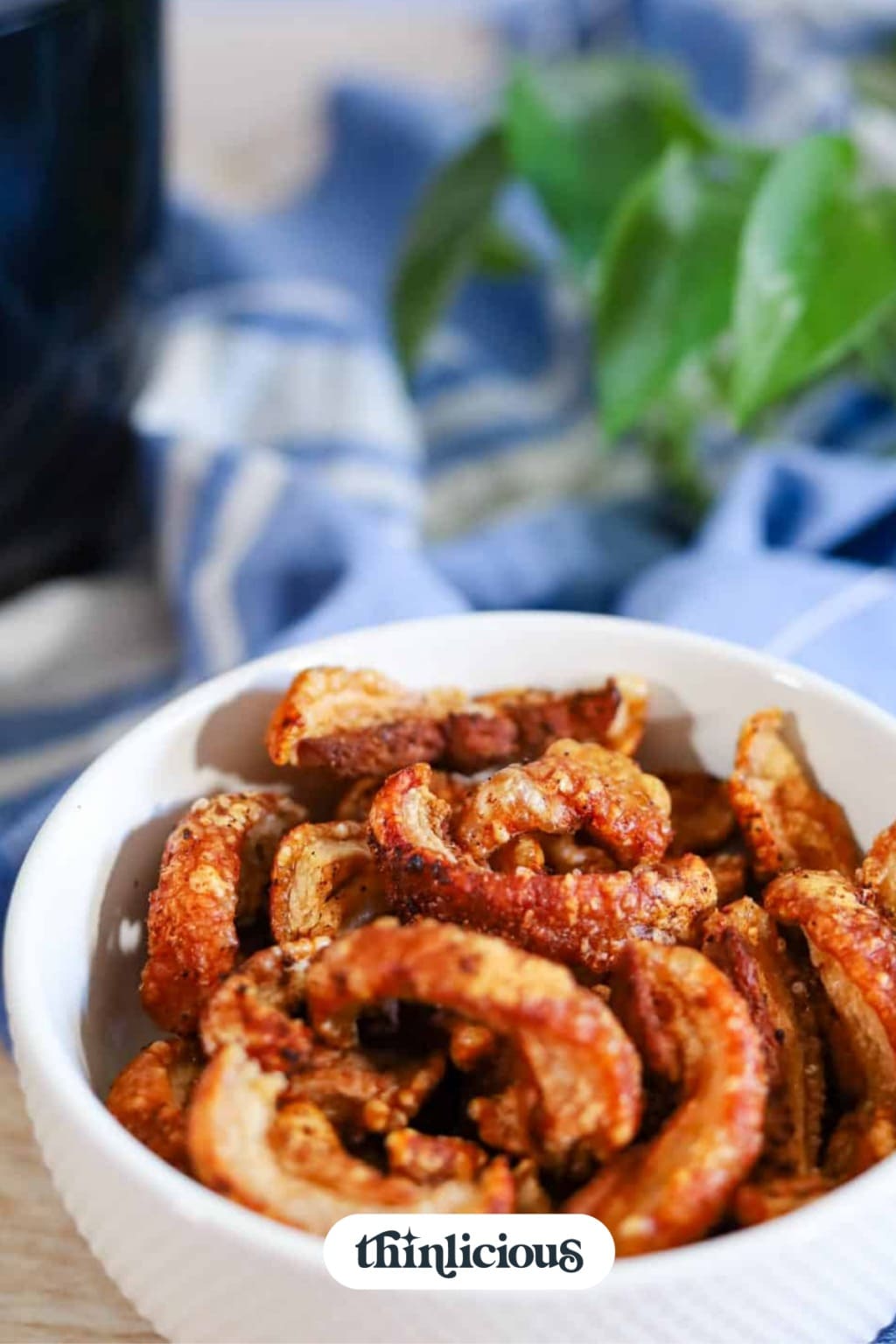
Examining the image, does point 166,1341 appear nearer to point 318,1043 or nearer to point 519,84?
point 318,1043

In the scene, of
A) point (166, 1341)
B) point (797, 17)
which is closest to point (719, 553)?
point (166, 1341)

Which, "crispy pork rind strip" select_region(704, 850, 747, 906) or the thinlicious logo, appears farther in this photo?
Result: "crispy pork rind strip" select_region(704, 850, 747, 906)

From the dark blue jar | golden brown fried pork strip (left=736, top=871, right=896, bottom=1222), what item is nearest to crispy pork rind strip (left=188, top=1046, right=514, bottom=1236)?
golden brown fried pork strip (left=736, top=871, right=896, bottom=1222)

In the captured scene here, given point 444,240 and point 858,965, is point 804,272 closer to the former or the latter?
point 444,240

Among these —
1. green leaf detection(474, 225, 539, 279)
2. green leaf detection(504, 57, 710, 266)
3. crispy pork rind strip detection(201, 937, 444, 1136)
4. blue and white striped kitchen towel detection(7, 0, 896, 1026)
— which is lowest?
blue and white striped kitchen towel detection(7, 0, 896, 1026)

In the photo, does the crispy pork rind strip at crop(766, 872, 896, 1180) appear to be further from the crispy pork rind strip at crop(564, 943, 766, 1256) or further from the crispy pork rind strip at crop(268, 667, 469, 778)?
the crispy pork rind strip at crop(268, 667, 469, 778)

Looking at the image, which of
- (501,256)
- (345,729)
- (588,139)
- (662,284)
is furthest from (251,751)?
(501,256)
